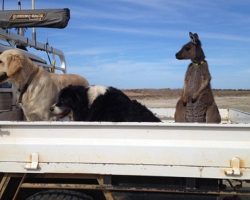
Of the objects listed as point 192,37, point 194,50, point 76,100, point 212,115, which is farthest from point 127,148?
point 192,37

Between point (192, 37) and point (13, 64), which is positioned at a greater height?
point (192, 37)

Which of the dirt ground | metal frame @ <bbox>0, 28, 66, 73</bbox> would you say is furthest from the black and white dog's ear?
the dirt ground

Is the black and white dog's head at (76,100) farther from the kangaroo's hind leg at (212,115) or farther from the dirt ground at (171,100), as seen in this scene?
the dirt ground at (171,100)

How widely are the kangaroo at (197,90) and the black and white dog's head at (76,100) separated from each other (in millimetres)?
1407

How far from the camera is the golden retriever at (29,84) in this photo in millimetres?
5820

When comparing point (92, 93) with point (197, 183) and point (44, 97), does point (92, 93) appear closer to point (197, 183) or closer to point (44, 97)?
point (44, 97)

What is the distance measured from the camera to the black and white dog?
527 centimetres

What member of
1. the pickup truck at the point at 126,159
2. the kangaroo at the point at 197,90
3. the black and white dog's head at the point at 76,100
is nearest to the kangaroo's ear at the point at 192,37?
the kangaroo at the point at 197,90

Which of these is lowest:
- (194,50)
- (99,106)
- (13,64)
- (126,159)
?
(126,159)

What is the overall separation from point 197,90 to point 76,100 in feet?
5.94

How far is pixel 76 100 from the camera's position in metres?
5.46

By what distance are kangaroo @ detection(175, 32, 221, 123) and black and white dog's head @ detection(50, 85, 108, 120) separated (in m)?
1.41

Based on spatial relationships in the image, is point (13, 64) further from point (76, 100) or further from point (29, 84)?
point (76, 100)

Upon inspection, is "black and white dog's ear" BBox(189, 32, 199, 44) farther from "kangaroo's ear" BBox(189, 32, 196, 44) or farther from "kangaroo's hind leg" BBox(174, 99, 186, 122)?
"kangaroo's hind leg" BBox(174, 99, 186, 122)
